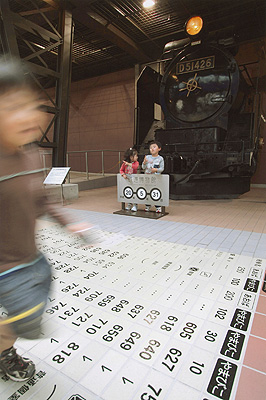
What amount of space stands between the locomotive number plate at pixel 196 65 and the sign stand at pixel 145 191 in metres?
3.09

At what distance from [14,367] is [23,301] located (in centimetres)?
60

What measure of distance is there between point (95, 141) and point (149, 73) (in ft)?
18.8

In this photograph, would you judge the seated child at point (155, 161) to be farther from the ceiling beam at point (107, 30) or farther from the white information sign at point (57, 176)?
the ceiling beam at point (107, 30)

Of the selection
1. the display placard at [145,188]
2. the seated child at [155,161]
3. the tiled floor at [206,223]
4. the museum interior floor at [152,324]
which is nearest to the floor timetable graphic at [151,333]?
the museum interior floor at [152,324]

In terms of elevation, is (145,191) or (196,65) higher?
(196,65)

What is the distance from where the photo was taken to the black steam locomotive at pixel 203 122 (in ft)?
16.8

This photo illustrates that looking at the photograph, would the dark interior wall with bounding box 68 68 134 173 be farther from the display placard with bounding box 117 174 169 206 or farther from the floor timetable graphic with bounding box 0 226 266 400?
the floor timetable graphic with bounding box 0 226 266 400

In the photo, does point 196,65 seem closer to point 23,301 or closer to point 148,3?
point 148,3

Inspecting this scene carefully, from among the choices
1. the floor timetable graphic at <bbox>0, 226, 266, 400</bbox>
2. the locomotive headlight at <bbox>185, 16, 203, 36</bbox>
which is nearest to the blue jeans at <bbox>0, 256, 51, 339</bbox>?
the floor timetable graphic at <bbox>0, 226, 266, 400</bbox>

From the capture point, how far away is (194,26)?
5.36 meters

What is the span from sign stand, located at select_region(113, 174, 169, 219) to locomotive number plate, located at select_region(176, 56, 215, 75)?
10.1ft

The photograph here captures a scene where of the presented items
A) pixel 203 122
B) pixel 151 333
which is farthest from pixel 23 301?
pixel 203 122

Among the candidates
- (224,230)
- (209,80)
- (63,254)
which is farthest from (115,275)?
(209,80)

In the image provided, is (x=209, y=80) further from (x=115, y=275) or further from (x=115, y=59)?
(x=115, y=59)
